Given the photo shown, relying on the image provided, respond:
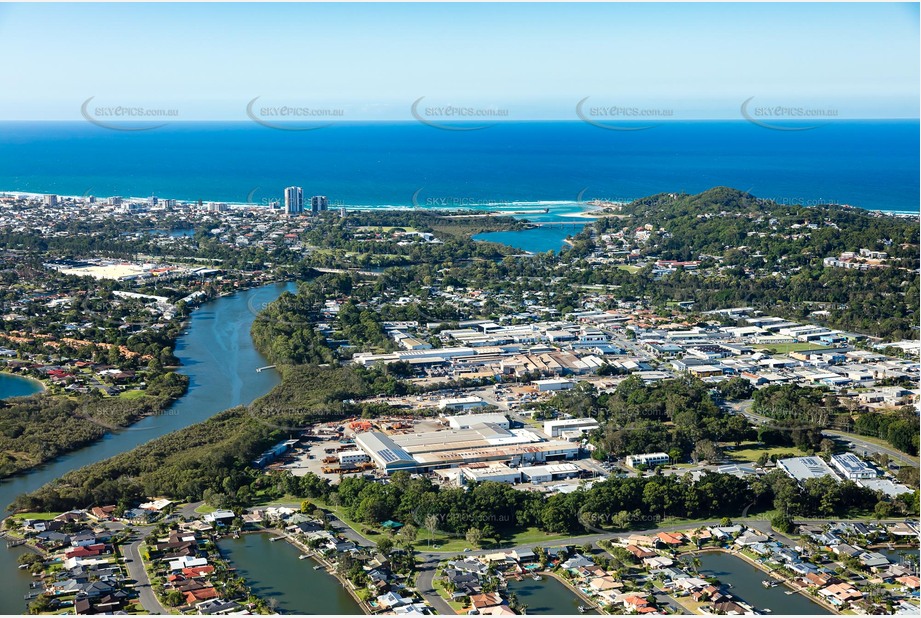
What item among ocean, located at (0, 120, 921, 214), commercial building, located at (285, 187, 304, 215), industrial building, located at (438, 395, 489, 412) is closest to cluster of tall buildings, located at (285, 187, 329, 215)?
commercial building, located at (285, 187, 304, 215)

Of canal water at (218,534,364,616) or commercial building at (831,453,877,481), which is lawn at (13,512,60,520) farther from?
commercial building at (831,453,877,481)

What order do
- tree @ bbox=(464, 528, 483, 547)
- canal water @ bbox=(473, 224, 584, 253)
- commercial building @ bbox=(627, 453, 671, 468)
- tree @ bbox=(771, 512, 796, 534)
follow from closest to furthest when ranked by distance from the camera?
tree @ bbox=(464, 528, 483, 547) → tree @ bbox=(771, 512, 796, 534) → commercial building @ bbox=(627, 453, 671, 468) → canal water @ bbox=(473, 224, 584, 253)

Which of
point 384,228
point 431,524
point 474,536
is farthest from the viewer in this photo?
point 384,228

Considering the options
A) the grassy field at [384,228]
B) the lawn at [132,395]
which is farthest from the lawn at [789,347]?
the grassy field at [384,228]

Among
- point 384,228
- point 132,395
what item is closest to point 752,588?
point 132,395

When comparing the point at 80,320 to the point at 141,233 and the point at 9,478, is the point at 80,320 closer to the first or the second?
the point at 9,478

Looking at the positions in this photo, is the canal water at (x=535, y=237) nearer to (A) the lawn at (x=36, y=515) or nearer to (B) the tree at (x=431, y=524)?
(B) the tree at (x=431, y=524)

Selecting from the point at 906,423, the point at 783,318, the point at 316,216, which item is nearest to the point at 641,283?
the point at 783,318

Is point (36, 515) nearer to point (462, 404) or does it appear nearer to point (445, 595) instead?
point (445, 595)
